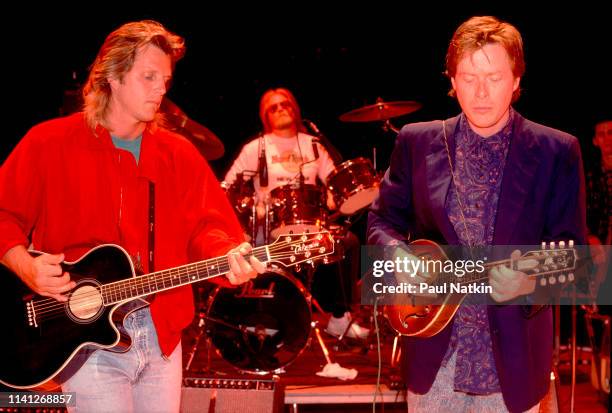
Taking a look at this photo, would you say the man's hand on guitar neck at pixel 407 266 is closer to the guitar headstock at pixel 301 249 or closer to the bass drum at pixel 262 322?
the guitar headstock at pixel 301 249

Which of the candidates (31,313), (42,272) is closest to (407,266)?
(42,272)

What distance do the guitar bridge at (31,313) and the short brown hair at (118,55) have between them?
0.81 metres

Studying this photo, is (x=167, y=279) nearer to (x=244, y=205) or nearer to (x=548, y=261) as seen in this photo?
(x=548, y=261)

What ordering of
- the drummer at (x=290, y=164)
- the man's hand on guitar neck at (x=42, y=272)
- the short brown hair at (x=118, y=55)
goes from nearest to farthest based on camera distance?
the man's hand on guitar neck at (x=42, y=272), the short brown hair at (x=118, y=55), the drummer at (x=290, y=164)

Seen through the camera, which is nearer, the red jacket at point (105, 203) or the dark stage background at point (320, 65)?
the red jacket at point (105, 203)

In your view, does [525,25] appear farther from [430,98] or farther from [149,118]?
[149,118]

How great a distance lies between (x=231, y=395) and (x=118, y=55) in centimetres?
217

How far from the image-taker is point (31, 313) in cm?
292

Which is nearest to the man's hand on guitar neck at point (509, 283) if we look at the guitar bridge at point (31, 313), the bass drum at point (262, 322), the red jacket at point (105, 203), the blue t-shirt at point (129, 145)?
the red jacket at point (105, 203)

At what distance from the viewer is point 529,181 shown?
250 centimetres

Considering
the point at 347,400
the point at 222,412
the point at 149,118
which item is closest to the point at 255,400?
the point at 222,412

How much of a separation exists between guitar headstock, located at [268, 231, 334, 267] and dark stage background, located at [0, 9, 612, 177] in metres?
5.19

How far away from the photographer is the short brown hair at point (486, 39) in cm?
259

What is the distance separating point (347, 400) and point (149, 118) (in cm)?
306
